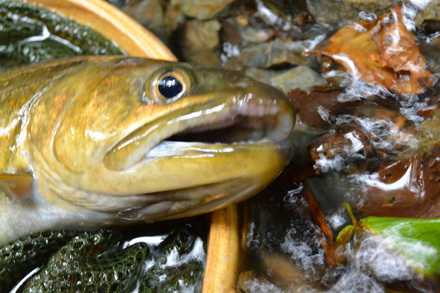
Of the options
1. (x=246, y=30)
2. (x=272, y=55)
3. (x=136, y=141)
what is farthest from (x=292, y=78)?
(x=136, y=141)

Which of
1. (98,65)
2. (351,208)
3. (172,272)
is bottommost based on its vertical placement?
(172,272)

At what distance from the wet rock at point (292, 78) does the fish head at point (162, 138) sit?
0.64 m

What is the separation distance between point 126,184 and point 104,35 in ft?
3.36

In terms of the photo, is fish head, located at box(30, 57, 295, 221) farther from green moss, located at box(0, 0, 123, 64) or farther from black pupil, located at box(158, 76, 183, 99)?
green moss, located at box(0, 0, 123, 64)

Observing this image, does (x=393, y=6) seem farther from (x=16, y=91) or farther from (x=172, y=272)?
(x=16, y=91)

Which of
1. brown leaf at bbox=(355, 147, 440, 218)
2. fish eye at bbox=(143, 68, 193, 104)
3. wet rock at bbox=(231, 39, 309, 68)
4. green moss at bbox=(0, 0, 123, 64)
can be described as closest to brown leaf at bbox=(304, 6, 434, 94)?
wet rock at bbox=(231, 39, 309, 68)

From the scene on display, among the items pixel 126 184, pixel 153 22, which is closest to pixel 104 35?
pixel 153 22

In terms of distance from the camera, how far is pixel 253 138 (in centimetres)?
123

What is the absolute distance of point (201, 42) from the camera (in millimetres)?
2303

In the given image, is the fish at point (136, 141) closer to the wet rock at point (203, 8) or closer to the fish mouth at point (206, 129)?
the fish mouth at point (206, 129)

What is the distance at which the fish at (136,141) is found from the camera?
1.17m

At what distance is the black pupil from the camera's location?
3.91 ft

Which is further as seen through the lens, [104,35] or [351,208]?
[104,35]

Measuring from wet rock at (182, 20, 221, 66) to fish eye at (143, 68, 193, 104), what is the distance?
3.41ft
